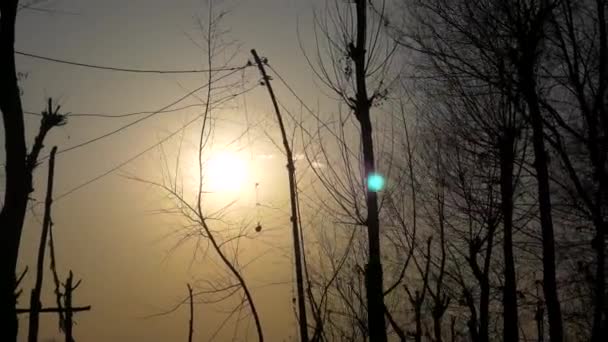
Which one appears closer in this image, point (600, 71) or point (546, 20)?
point (600, 71)

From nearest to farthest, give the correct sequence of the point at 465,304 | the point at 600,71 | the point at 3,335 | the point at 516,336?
the point at 3,335
the point at 600,71
the point at 516,336
the point at 465,304

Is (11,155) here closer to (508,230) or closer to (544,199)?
(544,199)

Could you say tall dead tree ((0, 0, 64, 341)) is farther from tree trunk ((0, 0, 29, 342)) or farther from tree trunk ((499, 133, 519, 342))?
tree trunk ((499, 133, 519, 342))

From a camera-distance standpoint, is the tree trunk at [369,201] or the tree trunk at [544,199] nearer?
the tree trunk at [369,201]

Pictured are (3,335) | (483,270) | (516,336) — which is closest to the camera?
(3,335)

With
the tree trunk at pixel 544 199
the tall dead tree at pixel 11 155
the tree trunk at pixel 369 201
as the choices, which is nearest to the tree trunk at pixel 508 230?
the tree trunk at pixel 544 199

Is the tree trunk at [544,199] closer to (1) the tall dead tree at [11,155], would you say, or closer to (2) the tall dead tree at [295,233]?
(2) the tall dead tree at [295,233]

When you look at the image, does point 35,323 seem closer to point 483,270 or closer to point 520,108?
point 483,270

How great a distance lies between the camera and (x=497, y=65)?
39.7 feet

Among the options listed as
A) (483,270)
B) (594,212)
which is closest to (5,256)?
(594,212)

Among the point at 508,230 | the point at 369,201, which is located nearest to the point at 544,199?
the point at 508,230

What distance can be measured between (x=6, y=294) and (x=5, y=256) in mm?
503

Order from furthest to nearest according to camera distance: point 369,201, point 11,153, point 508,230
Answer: point 508,230 < point 369,201 < point 11,153

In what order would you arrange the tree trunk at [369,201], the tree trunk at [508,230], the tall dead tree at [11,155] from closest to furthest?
the tall dead tree at [11,155], the tree trunk at [369,201], the tree trunk at [508,230]
